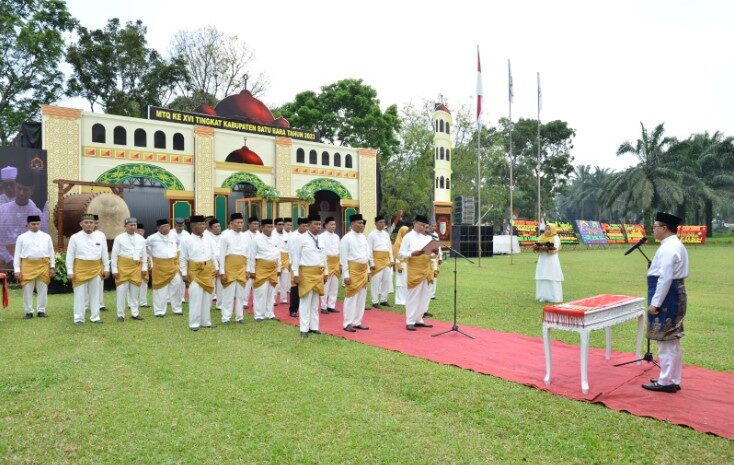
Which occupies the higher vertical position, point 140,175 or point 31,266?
point 140,175

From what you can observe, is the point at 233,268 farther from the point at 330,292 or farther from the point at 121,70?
the point at 121,70

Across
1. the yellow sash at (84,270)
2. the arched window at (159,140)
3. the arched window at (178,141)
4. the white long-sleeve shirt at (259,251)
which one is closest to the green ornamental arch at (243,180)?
the arched window at (178,141)

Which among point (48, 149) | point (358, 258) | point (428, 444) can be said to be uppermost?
point (48, 149)

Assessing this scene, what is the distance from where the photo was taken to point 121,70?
31391 mm

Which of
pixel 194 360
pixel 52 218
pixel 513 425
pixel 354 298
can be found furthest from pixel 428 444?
pixel 52 218

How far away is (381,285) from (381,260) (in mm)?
1279

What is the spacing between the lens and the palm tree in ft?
114

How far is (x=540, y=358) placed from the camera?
605 centimetres

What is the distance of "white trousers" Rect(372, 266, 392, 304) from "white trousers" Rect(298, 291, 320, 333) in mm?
3025

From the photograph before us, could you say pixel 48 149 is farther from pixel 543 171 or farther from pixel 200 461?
pixel 543 171

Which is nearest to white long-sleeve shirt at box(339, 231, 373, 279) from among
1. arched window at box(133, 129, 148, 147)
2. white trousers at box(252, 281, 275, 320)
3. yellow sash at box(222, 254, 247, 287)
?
white trousers at box(252, 281, 275, 320)

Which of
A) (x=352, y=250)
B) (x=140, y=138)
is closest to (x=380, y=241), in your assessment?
(x=352, y=250)

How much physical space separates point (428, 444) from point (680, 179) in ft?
124

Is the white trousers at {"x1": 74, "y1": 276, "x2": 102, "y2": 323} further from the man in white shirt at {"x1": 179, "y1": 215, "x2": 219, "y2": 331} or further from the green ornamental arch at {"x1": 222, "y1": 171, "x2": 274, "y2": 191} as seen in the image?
the green ornamental arch at {"x1": 222, "y1": 171, "x2": 274, "y2": 191}
